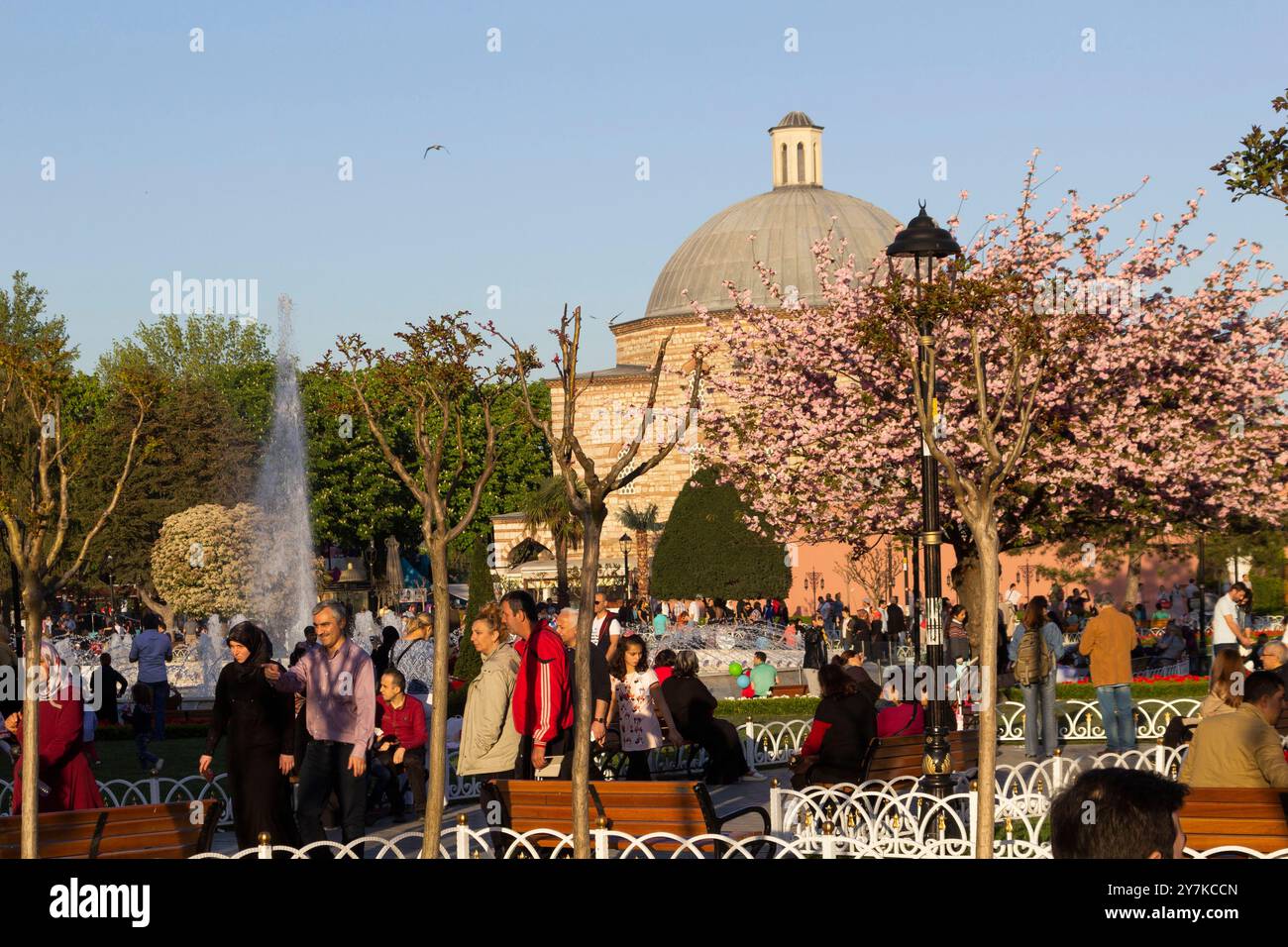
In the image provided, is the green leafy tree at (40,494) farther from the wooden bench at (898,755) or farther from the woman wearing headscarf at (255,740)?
the wooden bench at (898,755)

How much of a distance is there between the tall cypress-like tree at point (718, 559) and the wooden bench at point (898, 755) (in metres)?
38.4

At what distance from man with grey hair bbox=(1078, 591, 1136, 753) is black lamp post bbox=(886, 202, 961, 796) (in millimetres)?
4335

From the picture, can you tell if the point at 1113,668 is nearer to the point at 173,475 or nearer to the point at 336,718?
the point at 336,718

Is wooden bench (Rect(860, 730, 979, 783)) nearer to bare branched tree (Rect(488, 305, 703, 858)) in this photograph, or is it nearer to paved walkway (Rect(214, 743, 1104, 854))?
paved walkway (Rect(214, 743, 1104, 854))

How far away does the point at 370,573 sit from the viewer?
7075 cm

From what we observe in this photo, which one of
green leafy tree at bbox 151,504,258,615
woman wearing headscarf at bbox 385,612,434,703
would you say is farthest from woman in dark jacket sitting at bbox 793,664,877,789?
green leafy tree at bbox 151,504,258,615

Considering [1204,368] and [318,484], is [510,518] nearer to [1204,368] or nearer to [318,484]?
[318,484]

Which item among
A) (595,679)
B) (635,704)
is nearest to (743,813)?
(595,679)

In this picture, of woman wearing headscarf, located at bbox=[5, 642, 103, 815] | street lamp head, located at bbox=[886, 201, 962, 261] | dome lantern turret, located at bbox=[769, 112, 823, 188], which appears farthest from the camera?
dome lantern turret, located at bbox=[769, 112, 823, 188]

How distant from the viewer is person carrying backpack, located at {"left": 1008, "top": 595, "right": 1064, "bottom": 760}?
1557cm

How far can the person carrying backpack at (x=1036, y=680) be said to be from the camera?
51.1 feet

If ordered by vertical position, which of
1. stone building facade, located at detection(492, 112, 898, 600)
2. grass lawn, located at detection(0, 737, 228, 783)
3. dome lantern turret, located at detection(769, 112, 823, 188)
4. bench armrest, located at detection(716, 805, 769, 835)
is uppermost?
dome lantern turret, located at detection(769, 112, 823, 188)

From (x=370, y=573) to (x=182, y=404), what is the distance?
45.4 feet

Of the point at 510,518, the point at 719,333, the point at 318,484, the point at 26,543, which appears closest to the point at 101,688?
the point at 719,333
